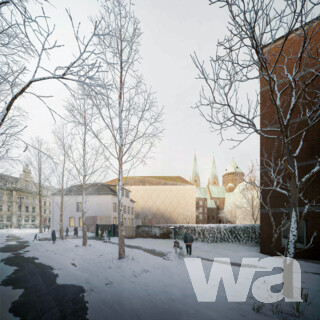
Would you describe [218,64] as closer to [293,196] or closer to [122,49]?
[293,196]

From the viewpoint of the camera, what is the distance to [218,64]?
567cm

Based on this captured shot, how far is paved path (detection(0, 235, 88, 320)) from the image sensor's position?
18.5 feet

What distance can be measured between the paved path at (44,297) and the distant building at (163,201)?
44803mm

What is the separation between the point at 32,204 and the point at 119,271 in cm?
7152

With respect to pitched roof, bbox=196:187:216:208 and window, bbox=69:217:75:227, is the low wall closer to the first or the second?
window, bbox=69:217:75:227

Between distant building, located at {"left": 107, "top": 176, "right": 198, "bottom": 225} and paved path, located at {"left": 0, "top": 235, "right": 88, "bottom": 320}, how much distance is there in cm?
4480

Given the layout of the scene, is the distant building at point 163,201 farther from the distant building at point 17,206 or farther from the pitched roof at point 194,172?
the pitched roof at point 194,172

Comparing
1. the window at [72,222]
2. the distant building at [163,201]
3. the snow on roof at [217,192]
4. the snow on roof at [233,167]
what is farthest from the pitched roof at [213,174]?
the window at [72,222]

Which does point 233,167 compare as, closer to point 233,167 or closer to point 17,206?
point 233,167

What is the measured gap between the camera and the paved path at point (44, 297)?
222 inches

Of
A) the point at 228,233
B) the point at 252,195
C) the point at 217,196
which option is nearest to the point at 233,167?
the point at 217,196

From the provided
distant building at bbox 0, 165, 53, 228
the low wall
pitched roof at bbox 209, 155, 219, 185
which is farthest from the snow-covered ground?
pitched roof at bbox 209, 155, 219, 185

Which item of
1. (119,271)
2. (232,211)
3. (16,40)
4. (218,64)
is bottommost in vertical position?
(232,211)

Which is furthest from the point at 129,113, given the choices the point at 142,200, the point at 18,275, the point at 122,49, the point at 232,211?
the point at 232,211
